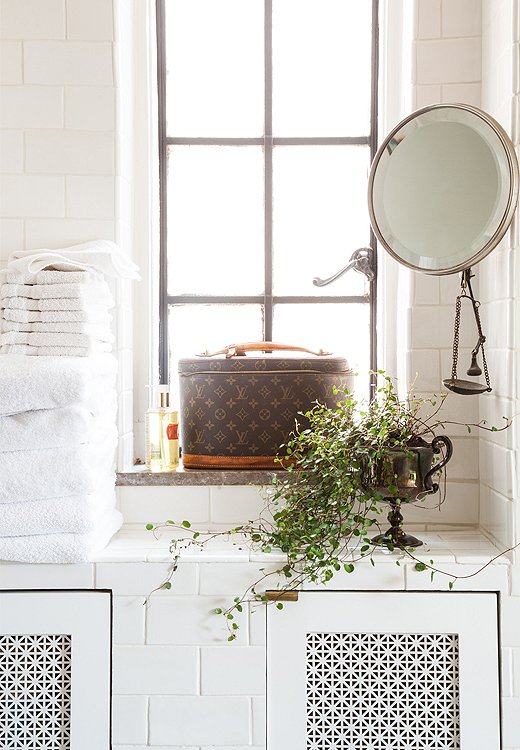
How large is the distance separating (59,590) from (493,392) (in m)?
0.91

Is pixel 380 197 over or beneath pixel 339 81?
beneath

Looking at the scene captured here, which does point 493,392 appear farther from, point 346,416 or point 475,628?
point 475,628

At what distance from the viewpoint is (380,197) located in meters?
1.48

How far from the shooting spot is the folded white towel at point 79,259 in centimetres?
139

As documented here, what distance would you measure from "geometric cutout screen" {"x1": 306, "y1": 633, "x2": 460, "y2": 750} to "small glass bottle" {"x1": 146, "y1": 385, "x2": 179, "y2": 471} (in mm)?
505

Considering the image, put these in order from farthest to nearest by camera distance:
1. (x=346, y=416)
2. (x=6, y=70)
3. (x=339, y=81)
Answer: (x=339, y=81)
(x=6, y=70)
(x=346, y=416)

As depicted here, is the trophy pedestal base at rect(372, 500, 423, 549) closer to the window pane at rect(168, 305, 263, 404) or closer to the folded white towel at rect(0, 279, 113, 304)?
the window pane at rect(168, 305, 263, 404)

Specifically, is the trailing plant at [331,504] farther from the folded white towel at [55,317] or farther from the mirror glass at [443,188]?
the folded white towel at [55,317]

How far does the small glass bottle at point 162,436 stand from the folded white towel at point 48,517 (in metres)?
0.30

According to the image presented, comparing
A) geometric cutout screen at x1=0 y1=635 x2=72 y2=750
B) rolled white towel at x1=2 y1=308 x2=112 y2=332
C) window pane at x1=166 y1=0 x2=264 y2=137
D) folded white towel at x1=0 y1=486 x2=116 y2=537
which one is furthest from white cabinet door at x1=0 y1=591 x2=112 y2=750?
window pane at x1=166 y1=0 x2=264 y2=137

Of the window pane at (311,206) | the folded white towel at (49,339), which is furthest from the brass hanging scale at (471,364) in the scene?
the folded white towel at (49,339)

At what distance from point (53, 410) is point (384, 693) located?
2.62ft

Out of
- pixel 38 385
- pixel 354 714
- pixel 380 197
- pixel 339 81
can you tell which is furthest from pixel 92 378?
pixel 339 81

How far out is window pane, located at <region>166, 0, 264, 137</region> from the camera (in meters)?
1.76
